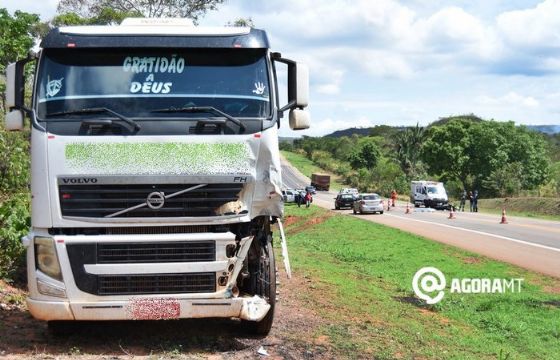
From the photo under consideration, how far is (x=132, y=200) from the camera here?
6363mm

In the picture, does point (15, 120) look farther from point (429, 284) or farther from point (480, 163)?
point (480, 163)

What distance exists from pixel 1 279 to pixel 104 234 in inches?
162

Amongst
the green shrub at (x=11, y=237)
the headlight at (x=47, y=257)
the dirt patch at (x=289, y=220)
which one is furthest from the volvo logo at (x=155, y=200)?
the dirt patch at (x=289, y=220)

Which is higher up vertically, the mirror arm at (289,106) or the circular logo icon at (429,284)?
the mirror arm at (289,106)

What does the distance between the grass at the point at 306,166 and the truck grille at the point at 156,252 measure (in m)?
95.7

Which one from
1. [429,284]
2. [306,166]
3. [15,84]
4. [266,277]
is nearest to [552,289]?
[429,284]

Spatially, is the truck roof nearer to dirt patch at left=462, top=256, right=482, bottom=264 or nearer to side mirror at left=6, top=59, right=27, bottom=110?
side mirror at left=6, top=59, right=27, bottom=110

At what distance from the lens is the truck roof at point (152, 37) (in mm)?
6654

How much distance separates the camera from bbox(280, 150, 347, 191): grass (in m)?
111

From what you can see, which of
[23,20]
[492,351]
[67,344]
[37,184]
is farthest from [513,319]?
[23,20]

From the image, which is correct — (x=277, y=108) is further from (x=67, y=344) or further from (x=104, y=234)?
(x=67, y=344)

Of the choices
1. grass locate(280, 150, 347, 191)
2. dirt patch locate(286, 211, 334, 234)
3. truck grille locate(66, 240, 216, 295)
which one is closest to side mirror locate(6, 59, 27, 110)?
truck grille locate(66, 240, 216, 295)

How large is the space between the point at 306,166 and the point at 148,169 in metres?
128

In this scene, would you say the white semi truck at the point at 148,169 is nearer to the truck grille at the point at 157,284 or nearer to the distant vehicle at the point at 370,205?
the truck grille at the point at 157,284
